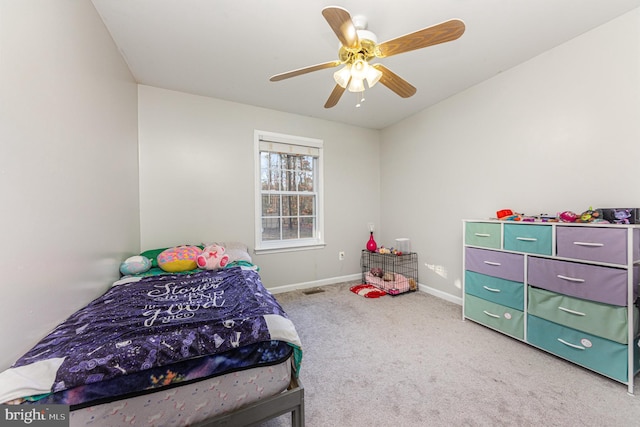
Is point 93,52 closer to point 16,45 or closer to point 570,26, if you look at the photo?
point 16,45

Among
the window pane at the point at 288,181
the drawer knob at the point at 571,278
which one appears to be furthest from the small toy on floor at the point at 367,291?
the drawer knob at the point at 571,278

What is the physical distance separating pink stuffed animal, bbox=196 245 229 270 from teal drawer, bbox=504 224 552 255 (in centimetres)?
261

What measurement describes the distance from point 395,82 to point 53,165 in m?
2.15

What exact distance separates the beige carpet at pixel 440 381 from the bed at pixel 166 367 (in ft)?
1.56

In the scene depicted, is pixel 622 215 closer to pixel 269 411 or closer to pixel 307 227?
pixel 269 411

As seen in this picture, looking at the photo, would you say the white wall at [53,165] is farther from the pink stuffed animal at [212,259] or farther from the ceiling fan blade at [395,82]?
the ceiling fan blade at [395,82]

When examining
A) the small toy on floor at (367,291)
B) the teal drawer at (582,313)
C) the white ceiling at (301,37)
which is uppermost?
the white ceiling at (301,37)

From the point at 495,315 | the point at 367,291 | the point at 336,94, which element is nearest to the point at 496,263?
the point at 495,315

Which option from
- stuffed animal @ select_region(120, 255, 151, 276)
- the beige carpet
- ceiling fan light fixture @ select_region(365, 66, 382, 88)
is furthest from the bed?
ceiling fan light fixture @ select_region(365, 66, 382, 88)

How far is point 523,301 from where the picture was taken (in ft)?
6.58

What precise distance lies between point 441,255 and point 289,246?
2.08 meters

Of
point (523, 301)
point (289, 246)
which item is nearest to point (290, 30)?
point (289, 246)

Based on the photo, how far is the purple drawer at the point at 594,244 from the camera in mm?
1522

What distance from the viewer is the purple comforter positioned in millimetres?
894
